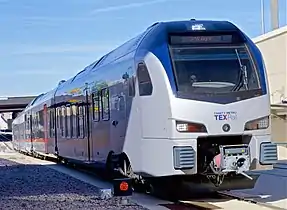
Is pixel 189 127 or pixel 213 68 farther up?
pixel 213 68

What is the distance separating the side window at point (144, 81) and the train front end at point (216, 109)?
600mm

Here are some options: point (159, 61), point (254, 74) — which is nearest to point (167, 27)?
point (159, 61)

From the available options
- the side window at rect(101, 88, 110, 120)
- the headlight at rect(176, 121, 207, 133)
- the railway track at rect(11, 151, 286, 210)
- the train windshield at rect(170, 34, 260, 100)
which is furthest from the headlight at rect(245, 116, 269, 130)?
the side window at rect(101, 88, 110, 120)

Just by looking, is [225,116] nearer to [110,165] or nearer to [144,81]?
[144,81]

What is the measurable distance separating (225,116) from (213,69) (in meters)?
1.03

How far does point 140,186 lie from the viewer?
14312 millimetres

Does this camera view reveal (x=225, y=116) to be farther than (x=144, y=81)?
No

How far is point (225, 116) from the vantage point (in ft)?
36.4

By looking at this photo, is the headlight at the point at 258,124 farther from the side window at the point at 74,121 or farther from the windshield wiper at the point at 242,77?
the side window at the point at 74,121

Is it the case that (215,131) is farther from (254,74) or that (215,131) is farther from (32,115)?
(32,115)

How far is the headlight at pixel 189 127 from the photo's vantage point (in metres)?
11.0

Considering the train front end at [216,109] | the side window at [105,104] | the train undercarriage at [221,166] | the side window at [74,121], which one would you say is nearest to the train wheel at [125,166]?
the train undercarriage at [221,166]

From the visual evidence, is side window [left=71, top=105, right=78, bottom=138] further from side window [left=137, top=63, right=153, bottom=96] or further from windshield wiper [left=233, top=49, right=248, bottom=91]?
windshield wiper [left=233, top=49, right=248, bottom=91]

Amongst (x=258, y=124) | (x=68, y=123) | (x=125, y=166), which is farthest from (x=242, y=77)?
(x=68, y=123)
